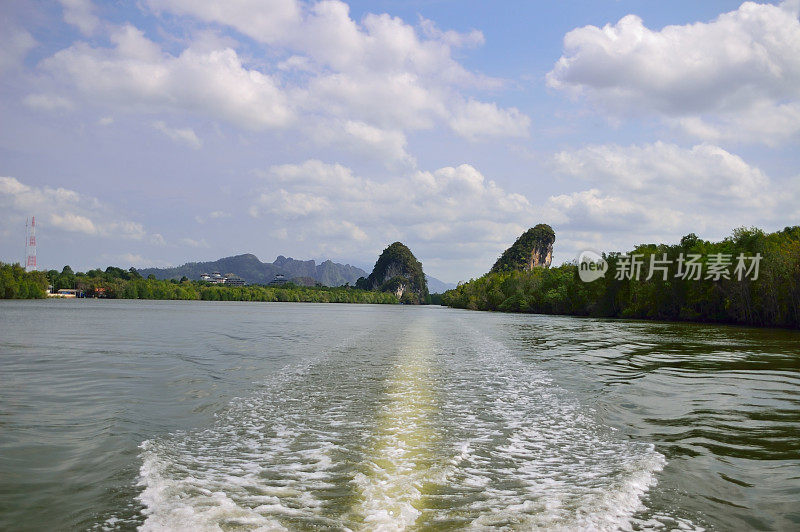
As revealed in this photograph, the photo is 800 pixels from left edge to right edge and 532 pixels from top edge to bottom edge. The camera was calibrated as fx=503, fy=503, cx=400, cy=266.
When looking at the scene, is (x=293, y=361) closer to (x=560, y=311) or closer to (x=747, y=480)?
Result: (x=747, y=480)

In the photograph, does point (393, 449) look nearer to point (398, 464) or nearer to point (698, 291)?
point (398, 464)

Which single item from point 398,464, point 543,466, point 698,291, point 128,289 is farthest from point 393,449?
point 128,289

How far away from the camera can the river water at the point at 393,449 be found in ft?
14.8

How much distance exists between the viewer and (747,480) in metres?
5.48

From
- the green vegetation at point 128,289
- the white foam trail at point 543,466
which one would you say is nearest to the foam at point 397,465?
the white foam trail at point 543,466

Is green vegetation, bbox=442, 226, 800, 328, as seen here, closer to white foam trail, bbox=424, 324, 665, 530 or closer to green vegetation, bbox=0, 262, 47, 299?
white foam trail, bbox=424, 324, 665, 530

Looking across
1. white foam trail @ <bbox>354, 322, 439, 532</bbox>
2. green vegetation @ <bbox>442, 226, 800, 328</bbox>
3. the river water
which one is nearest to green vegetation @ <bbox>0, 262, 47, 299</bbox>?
green vegetation @ <bbox>442, 226, 800, 328</bbox>

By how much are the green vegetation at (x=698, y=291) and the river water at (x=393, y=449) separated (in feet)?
114

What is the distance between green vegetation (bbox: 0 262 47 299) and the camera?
363 ft

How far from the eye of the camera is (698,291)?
51531mm

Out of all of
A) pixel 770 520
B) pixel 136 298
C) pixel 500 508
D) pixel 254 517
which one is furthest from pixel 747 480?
pixel 136 298

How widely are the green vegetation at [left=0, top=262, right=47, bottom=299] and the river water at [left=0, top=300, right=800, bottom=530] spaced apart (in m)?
124

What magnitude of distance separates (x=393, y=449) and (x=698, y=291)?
5452cm

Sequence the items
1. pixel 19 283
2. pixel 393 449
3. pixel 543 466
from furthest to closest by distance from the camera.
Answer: pixel 19 283 < pixel 393 449 < pixel 543 466
